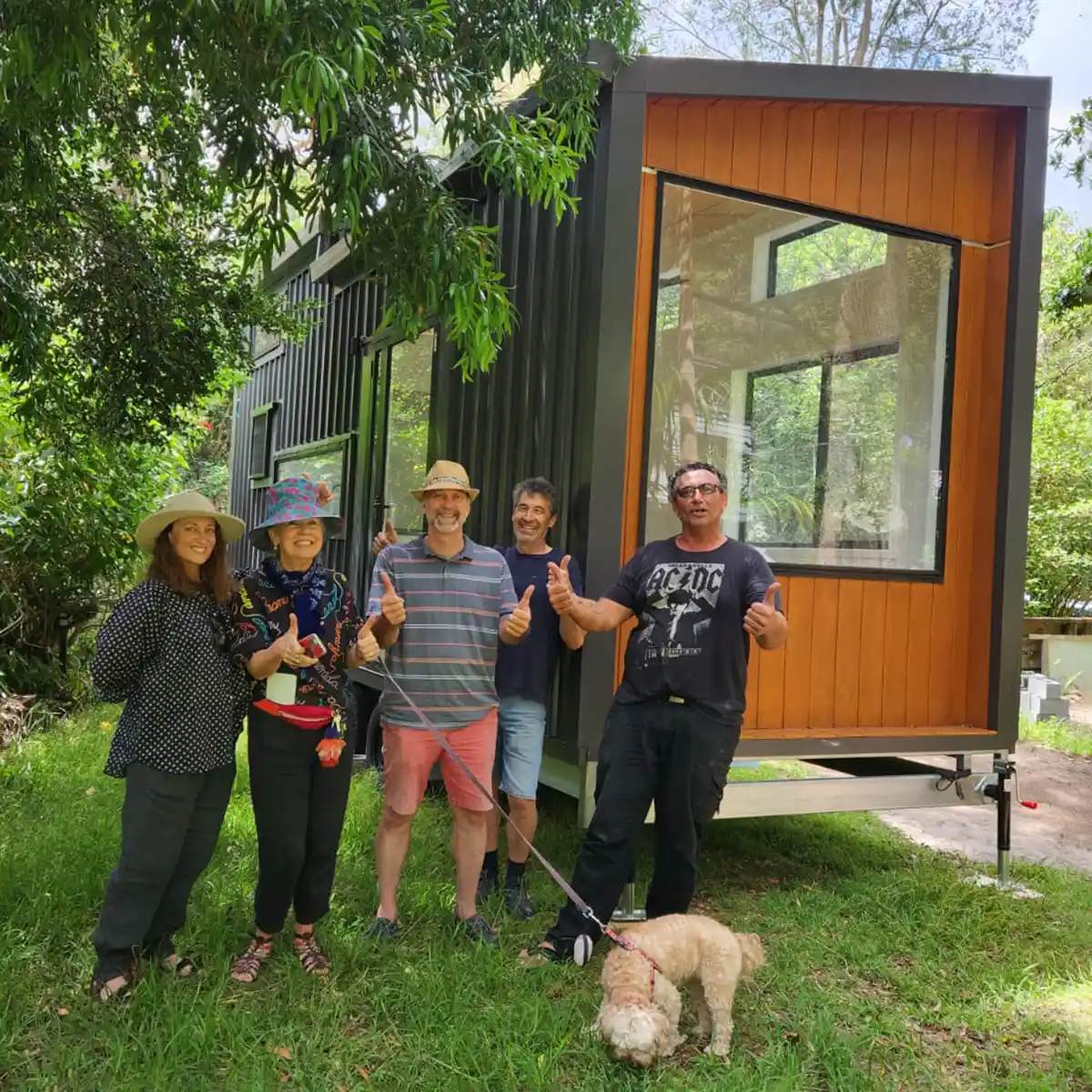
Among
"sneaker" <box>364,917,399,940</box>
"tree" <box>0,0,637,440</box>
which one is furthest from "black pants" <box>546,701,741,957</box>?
"tree" <box>0,0,637,440</box>

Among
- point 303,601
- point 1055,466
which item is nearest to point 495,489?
point 303,601

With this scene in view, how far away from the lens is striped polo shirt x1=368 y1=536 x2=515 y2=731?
3373mm

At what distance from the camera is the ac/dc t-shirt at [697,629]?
131 inches

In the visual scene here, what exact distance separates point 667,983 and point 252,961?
1.34 m

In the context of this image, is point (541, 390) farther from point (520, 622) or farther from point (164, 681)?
point (164, 681)

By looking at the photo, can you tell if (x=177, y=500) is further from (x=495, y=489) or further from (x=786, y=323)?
(x=786, y=323)

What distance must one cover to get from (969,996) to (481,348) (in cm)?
274

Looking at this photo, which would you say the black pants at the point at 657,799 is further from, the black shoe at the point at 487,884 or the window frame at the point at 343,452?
the window frame at the point at 343,452

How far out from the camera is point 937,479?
4.68 m

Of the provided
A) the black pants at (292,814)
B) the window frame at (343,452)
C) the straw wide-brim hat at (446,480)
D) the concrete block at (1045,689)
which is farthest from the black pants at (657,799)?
the concrete block at (1045,689)

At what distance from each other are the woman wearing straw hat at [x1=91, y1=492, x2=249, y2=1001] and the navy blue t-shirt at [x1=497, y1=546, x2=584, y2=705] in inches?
42.6

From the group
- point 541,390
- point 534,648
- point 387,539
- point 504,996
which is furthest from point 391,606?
point 541,390

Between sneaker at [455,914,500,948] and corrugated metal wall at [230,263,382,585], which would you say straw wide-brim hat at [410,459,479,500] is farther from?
corrugated metal wall at [230,263,382,585]

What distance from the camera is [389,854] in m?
3.43
